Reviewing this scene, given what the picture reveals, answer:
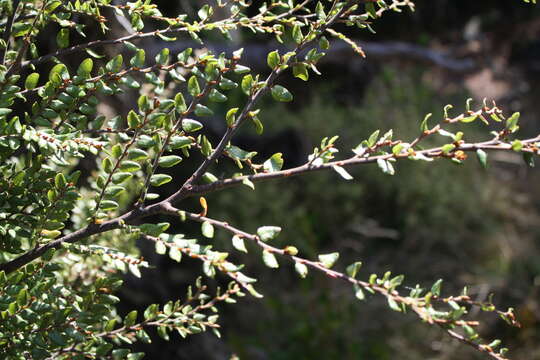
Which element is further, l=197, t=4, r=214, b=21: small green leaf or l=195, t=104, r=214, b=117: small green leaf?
l=197, t=4, r=214, b=21: small green leaf

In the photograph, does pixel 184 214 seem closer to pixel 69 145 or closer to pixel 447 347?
pixel 69 145

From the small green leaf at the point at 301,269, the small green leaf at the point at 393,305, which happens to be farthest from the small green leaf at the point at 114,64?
the small green leaf at the point at 393,305

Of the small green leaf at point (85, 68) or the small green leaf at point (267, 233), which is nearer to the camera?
the small green leaf at point (267, 233)

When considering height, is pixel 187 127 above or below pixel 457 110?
above

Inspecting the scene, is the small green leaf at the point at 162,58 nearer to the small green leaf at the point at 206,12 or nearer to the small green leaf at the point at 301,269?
the small green leaf at the point at 206,12

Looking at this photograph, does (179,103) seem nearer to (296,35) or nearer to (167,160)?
(167,160)

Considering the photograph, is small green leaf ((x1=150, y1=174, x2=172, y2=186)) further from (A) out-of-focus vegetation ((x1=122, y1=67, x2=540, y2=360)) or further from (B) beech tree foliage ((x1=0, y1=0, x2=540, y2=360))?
(A) out-of-focus vegetation ((x1=122, y1=67, x2=540, y2=360))

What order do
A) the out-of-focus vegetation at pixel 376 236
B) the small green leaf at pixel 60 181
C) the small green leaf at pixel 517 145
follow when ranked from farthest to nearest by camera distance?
the out-of-focus vegetation at pixel 376 236 < the small green leaf at pixel 60 181 < the small green leaf at pixel 517 145

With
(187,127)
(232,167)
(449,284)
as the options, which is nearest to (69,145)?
(187,127)

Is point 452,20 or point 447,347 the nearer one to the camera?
Result: point 447,347

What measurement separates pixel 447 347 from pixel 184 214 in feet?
10.3

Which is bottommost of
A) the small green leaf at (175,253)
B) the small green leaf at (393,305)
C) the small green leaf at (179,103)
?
the small green leaf at (393,305)

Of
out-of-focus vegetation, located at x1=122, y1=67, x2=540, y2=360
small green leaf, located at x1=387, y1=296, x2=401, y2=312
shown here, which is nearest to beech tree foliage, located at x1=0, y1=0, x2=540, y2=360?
small green leaf, located at x1=387, y1=296, x2=401, y2=312

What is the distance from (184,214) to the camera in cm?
102
